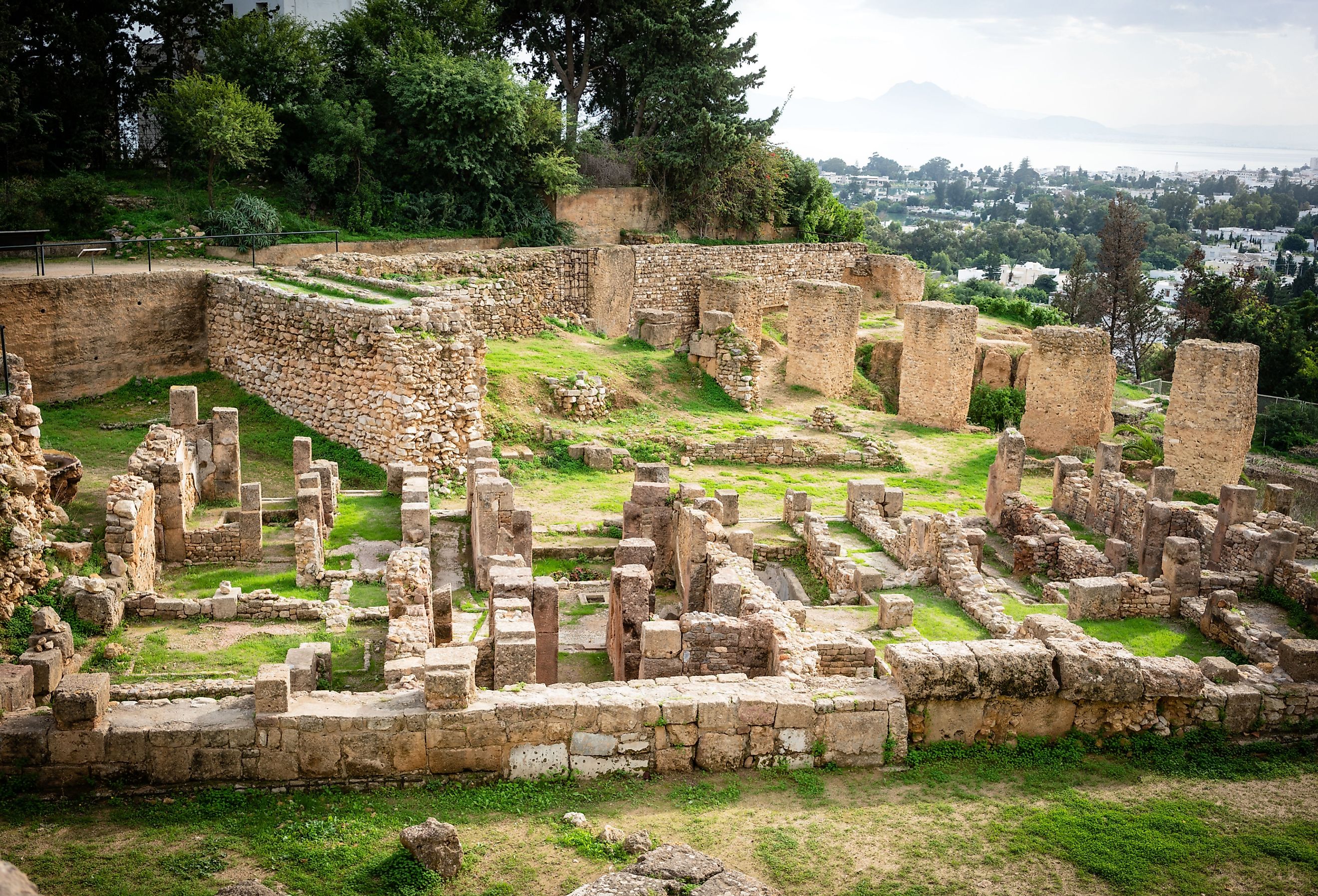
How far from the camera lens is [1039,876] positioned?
339 inches

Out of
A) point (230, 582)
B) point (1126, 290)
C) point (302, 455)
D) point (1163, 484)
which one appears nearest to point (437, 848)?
point (230, 582)

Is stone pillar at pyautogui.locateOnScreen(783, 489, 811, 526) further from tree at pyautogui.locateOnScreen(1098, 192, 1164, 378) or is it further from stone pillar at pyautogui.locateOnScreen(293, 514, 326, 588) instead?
Answer: tree at pyautogui.locateOnScreen(1098, 192, 1164, 378)

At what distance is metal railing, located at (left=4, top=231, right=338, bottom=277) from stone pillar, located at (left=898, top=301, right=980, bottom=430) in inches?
570

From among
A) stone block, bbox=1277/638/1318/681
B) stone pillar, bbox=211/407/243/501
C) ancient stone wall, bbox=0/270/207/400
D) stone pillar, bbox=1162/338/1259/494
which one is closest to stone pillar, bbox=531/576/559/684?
stone pillar, bbox=211/407/243/501

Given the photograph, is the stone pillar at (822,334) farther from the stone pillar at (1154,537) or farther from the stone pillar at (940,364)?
the stone pillar at (1154,537)

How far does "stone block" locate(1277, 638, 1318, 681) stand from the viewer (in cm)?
1141

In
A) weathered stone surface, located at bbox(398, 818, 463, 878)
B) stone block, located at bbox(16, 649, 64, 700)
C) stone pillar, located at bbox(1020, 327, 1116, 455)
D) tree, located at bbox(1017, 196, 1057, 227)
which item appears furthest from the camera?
tree, located at bbox(1017, 196, 1057, 227)

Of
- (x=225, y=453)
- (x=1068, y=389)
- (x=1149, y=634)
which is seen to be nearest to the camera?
(x=1149, y=634)

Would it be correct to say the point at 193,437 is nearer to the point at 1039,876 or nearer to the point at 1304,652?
the point at 1039,876

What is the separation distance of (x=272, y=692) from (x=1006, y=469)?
1543 centimetres

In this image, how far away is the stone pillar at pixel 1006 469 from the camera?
838 inches

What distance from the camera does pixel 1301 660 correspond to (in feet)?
37.5

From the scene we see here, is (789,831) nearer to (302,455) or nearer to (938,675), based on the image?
(938,675)

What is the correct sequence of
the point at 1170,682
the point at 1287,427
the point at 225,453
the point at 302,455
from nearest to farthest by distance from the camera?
the point at 1170,682 → the point at 225,453 → the point at 302,455 → the point at 1287,427
